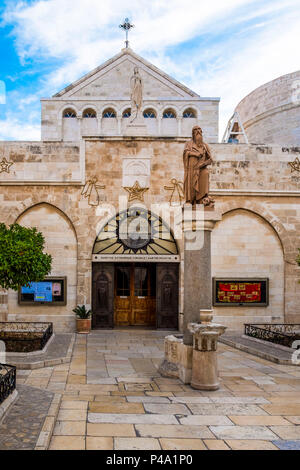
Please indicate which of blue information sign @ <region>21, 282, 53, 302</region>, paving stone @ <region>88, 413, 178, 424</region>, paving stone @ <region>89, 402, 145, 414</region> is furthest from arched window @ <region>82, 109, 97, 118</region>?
paving stone @ <region>88, 413, 178, 424</region>

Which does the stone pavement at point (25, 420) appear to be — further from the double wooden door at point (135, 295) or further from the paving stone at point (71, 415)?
the double wooden door at point (135, 295)

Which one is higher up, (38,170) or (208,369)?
(38,170)

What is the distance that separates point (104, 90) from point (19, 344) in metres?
22.3

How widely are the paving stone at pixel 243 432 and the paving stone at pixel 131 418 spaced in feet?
2.49

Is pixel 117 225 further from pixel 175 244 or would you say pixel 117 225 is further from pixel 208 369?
pixel 208 369

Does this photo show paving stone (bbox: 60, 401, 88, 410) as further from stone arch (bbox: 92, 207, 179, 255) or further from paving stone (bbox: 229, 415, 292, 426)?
stone arch (bbox: 92, 207, 179, 255)

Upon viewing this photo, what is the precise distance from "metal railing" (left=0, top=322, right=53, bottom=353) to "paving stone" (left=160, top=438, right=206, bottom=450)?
7657mm

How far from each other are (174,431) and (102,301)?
40.2ft

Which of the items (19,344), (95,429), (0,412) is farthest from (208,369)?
(19,344)

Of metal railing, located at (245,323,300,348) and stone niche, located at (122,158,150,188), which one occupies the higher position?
stone niche, located at (122,158,150,188)

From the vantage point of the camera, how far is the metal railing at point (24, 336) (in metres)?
13.8

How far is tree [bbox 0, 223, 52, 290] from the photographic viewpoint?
13086 mm

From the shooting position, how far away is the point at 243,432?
23.9 feet

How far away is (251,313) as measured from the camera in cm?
1942
